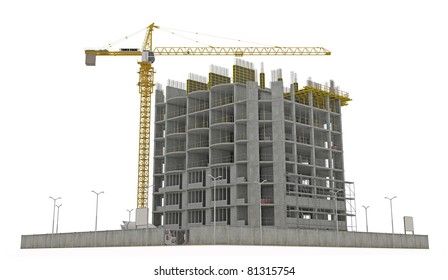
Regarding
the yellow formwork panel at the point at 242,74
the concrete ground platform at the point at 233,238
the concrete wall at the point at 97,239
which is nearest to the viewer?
the concrete ground platform at the point at 233,238

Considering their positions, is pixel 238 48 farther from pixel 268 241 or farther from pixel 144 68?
pixel 268 241

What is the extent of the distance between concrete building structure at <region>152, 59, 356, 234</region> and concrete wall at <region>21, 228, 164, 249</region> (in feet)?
76.9

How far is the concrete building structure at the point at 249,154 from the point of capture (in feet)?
313

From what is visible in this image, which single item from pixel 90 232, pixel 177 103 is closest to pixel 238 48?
pixel 177 103

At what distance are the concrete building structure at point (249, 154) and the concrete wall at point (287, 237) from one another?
13762 millimetres

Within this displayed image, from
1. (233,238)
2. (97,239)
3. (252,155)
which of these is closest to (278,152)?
(252,155)

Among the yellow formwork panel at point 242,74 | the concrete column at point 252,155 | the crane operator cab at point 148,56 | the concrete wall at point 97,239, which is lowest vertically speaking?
the concrete wall at point 97,239

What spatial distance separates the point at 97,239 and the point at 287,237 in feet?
94.9

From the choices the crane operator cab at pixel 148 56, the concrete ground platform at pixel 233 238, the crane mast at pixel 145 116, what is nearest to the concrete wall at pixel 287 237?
the concrete ground platform at pixel 233 238

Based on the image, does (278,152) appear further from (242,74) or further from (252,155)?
(242,74)

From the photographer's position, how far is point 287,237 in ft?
242

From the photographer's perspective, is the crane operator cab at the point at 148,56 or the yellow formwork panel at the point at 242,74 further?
the crane operator cab at the point at 148,56

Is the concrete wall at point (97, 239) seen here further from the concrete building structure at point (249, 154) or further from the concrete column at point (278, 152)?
the concrete column at point (278, 152)

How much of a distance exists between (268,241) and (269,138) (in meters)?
30.8
